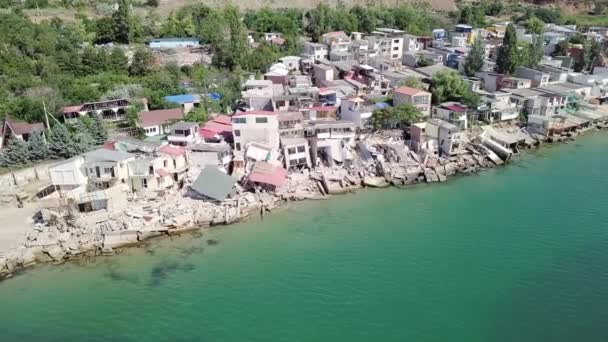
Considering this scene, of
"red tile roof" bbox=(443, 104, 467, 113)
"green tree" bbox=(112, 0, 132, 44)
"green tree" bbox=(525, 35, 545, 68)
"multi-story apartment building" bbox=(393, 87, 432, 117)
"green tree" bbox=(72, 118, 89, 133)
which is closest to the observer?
"green tree" bbox=(72, 118, 89, 133)

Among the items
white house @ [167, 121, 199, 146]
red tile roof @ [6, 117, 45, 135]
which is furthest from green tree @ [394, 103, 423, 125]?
red tile roof @ [6, 117, 45, 135]

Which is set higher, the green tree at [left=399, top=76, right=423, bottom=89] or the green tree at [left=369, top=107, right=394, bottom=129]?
the green tree at [left=399, top=76, right=423, bottom=89]

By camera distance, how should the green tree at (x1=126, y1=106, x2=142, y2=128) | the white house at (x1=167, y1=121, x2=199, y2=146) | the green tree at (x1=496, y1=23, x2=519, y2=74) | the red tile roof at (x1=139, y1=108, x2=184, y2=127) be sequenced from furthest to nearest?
the green tree at (x1=496, y1=23, x2=519, y2=74) < the red tile roof at (x1=139, y1=108, x2=184, y2=127) < the green tree at (x1=126, y1=106, x2=142, y2=128) < the white house at (x1=167, y1=121, x2=199, y2=146)

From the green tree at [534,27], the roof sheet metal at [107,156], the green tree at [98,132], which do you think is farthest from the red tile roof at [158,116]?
the green tree at [534,27]

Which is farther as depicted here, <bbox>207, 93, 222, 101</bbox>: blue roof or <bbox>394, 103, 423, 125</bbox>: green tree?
<bbox>207, 93, 222, 101</bbox>: blue roof

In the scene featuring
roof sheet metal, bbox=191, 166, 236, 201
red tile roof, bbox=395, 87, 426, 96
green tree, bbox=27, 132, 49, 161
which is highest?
red tile roof, bbox=395, 87, 426, 96

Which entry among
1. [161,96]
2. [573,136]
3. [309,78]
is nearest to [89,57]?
[161,96]

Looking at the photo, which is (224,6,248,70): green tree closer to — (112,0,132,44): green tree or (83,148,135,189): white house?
(112,0,132,44): green tree

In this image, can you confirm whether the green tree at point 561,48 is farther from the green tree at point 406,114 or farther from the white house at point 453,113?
the green tree at point 406,114
